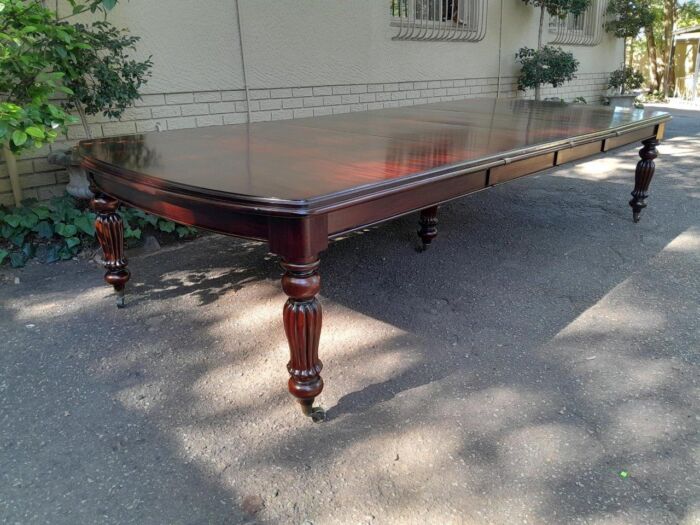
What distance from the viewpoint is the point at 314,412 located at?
1.72m

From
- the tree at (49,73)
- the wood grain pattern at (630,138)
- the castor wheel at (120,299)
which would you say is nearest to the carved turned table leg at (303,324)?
the castor wheel at (120,299)

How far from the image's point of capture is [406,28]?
5379mm

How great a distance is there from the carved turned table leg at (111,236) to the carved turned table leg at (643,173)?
10.1 feet

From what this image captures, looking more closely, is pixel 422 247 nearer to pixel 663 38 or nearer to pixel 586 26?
pixel 586 26

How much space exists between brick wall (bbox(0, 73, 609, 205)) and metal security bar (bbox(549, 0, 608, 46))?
2581 mm

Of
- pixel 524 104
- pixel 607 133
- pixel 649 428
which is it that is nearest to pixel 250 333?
pixel 649 428

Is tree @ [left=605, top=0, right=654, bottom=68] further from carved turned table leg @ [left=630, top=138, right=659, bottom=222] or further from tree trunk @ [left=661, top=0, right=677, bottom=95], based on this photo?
carved turned table leg @ [left=630, top=138, right=659, bottom=222]

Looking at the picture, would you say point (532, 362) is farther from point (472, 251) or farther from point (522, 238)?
point (522, 238)

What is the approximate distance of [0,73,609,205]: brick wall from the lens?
3359 mm

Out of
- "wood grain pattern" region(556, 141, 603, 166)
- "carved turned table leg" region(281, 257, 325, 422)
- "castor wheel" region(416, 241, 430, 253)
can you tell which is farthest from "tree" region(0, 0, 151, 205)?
"wood grain pattern" region(556, 141, 603, 166)

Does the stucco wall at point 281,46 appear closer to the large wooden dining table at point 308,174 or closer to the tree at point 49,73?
the tree at point 49,73

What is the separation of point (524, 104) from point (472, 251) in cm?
138

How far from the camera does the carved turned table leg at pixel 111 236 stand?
7.43 ft

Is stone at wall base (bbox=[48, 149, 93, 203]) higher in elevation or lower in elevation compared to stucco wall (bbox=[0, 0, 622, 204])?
lower
